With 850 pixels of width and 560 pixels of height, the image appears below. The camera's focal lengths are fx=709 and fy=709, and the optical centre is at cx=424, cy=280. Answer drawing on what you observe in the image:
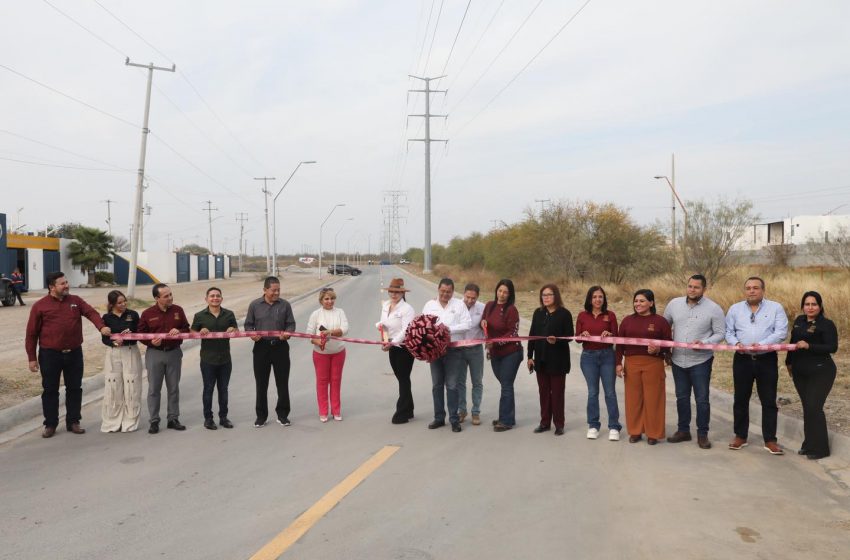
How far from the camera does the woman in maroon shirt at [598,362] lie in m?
7.40

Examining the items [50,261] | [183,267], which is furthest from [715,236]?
[183,267]

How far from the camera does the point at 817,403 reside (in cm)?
657

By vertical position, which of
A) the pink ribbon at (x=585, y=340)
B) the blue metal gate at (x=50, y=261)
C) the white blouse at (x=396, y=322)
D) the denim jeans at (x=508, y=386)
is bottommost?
the denim jeans at (x=508, y=386)

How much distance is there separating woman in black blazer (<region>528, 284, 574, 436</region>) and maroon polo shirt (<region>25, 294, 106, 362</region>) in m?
4.77

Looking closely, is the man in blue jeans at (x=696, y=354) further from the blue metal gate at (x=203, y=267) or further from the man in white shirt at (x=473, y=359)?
the blue metal gate at (x=203, y=267)

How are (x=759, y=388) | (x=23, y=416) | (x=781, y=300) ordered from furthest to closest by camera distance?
(x=781, y=300) → (x=23, y=416) → (x=759, y=388)

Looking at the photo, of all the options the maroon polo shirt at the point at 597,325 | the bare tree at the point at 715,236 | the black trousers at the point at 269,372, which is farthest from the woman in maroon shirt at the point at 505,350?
the bare tree at the point at 715,236

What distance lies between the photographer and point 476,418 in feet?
26.8

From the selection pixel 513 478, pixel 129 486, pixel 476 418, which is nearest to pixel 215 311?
pixel 129 486

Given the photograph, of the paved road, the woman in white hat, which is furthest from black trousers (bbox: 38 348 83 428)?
the woman in white hat

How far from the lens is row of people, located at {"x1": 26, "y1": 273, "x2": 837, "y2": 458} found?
22.7 feet

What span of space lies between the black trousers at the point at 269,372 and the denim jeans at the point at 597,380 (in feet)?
11.0

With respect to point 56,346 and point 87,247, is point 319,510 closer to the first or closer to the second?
point 56,346

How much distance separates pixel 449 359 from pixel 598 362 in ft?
5.42
